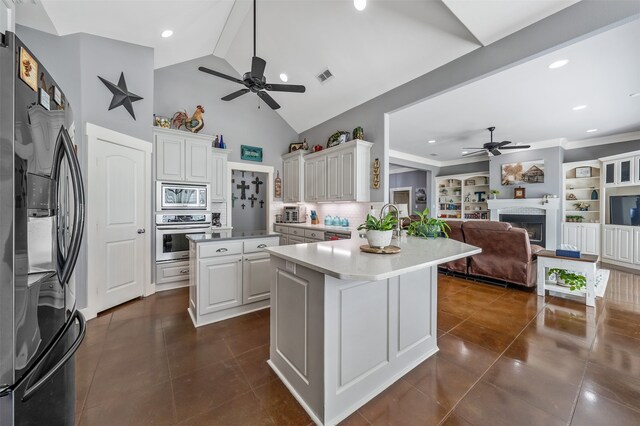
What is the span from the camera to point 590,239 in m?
5.95

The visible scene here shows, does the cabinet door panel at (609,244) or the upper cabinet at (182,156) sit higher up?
the upper cabinet at (182,156)

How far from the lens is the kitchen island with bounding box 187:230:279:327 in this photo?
107 inches

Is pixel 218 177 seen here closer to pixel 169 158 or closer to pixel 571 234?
pixel 169 158

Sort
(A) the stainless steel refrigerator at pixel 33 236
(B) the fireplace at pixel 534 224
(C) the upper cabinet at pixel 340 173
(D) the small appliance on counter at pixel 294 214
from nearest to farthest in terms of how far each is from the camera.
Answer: (A) the stainless steel refrigerator at pixel 33 236, (C) the upper cabinet at pixel 340 173, (D) the small appliance on counter at pixel 294 214, (B) the fireplace at pixel 534 224

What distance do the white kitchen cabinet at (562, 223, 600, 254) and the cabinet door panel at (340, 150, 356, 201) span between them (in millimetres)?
5777

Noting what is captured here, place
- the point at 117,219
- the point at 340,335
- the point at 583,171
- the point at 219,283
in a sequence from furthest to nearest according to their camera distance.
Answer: the point at 583,171
the point at 117,219
the point at 219,283
the point at 340,335

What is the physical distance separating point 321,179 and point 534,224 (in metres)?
5.86

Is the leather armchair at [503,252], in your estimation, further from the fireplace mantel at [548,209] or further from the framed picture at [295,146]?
the framed picture at [295,146]

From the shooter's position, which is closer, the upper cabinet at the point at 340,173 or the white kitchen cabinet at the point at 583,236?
the upper cabinet at the point at 340,173

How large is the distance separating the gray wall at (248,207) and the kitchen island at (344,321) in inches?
155

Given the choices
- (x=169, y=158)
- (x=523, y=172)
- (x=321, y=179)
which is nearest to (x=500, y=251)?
(x=321, y=179)

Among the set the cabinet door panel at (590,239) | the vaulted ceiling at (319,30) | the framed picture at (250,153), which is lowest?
the cabinet door panel at (590,239)

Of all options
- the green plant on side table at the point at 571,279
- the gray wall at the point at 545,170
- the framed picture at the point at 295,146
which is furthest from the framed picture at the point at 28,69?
the gray wall at the point at 545,170

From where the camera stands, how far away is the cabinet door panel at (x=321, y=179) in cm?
516
